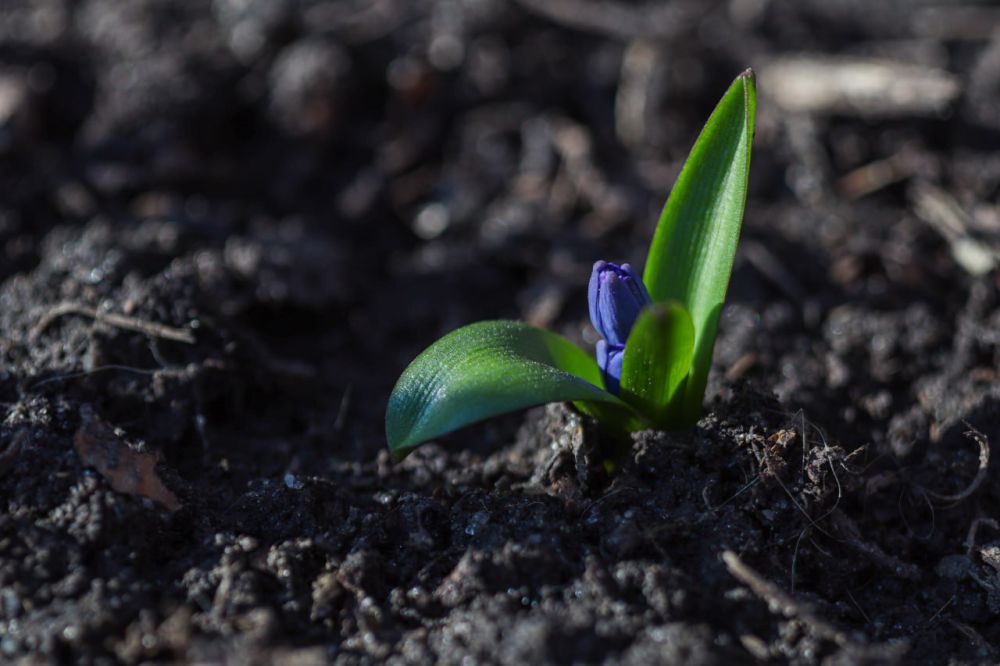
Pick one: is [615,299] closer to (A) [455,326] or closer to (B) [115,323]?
(A) [455,326]

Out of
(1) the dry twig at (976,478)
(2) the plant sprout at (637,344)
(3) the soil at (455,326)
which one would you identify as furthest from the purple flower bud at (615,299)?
(1) the dry twig at (976,478)

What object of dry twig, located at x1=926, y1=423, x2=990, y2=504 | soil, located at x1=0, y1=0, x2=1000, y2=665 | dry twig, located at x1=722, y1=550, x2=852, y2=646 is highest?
soil, located at x1=0, y1=0, x2=1000, y2=665

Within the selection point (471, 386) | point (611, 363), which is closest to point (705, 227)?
point (611, 363)

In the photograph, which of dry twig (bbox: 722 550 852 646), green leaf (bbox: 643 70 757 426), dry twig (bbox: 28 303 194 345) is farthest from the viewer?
dry twig (bbox: 28 303 194 345)

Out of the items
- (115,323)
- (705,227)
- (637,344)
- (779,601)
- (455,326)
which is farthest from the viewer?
(455,326)

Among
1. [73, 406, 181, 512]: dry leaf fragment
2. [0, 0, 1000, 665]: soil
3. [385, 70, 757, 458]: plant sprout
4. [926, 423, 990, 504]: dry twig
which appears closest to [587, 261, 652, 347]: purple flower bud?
[385, 70, 757, 458]: plant sprout

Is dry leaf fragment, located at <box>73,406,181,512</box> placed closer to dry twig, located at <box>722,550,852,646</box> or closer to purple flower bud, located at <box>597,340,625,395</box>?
purple flower bud, located at <box>597,340,625,395</box>

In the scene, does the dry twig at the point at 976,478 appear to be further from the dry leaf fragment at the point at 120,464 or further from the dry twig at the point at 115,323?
the dry twig at the point at 115,323
